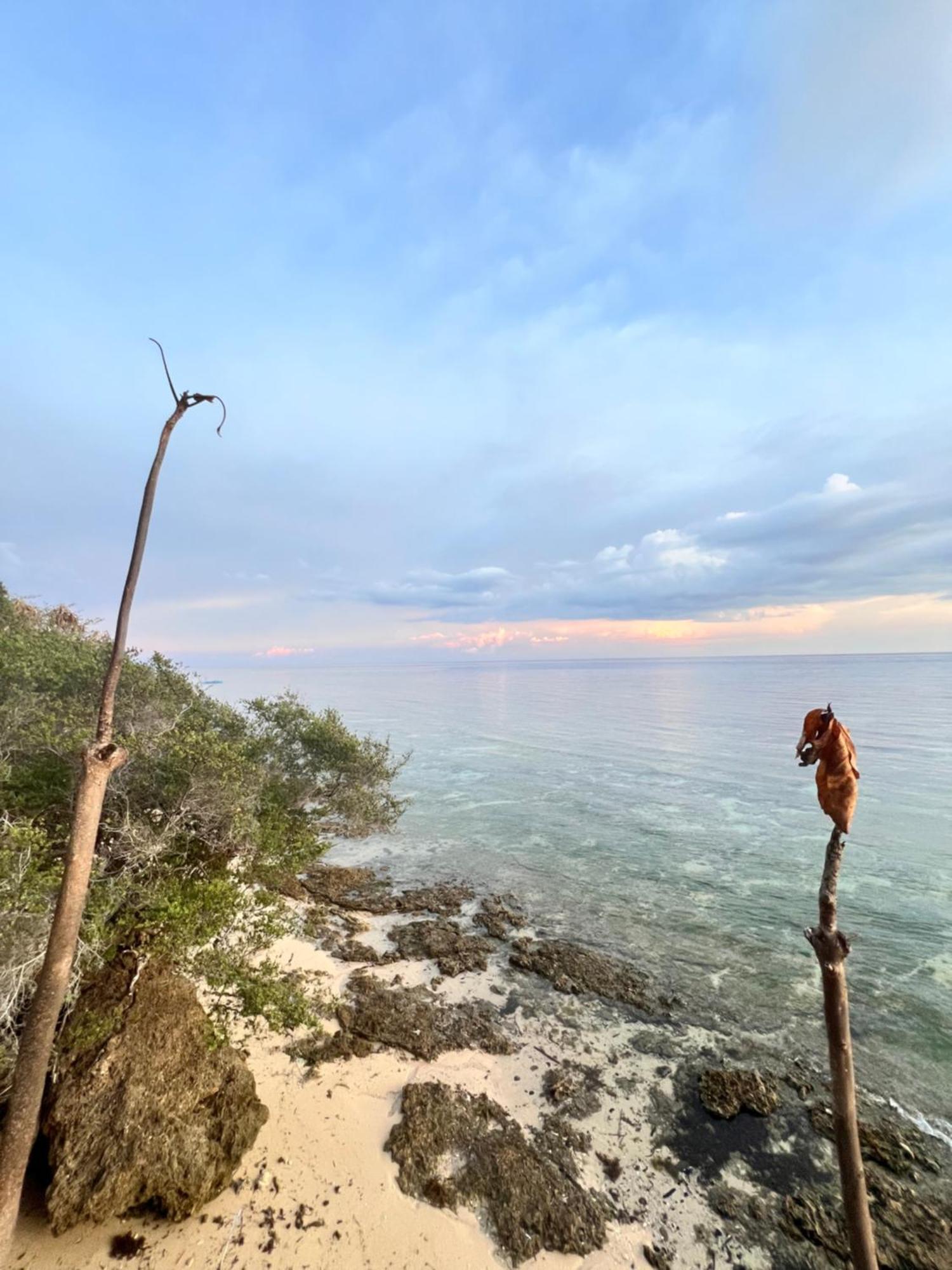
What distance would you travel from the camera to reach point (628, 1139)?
10945 mm

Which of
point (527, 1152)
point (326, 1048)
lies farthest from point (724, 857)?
point (326, 1048)

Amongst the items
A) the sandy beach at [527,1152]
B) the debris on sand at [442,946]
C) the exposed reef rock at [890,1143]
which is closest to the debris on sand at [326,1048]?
the sandy beach at [527,1152]

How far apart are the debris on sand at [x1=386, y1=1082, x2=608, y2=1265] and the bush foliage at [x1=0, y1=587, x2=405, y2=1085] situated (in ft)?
10.7

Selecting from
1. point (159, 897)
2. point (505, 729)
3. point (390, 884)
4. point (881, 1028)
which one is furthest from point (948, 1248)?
point (505, 729)

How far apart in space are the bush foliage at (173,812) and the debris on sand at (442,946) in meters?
4.25

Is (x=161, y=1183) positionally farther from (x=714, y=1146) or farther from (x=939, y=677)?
(x=939, y=677)

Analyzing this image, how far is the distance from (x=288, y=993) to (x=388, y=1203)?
4048 mm

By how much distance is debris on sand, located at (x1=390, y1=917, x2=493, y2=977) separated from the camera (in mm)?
17250

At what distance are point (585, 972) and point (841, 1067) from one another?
525 inches

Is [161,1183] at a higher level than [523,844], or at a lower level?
higher

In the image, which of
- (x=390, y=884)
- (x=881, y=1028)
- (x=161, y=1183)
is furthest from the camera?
(x=390, y=884)

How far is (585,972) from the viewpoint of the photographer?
1723 cm

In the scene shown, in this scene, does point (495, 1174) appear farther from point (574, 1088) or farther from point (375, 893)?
point (375, 893)

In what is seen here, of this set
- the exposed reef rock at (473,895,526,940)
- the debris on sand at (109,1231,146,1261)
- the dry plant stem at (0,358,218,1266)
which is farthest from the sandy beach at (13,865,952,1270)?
the dry plant stem at (0,358,218,1266)
